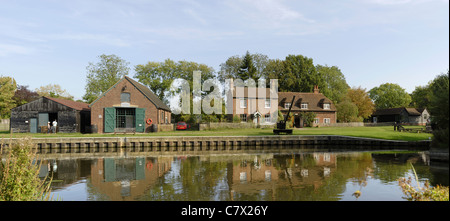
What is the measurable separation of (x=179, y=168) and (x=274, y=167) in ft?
19.4

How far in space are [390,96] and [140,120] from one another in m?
75.4

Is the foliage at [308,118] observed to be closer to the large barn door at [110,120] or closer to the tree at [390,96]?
the large barn door at [110,120]

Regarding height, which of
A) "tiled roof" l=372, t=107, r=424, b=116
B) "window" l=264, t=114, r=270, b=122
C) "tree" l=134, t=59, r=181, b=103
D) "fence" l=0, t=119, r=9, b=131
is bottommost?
"fence" l=0, t=119, r=9, b=131

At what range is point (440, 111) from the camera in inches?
180

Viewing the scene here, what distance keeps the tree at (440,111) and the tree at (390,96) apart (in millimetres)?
92361

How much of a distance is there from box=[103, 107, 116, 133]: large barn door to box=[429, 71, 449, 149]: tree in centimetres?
4068

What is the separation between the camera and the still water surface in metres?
11.4

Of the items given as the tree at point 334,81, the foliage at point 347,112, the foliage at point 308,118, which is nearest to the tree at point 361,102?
the tree at point 334,81

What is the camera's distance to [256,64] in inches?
2825

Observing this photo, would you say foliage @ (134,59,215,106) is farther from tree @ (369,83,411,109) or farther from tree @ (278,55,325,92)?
tree @ (369,83,411,109)

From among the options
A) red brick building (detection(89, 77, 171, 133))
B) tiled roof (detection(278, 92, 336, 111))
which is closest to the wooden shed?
red brick building (detection(89, 77, 171, 133))

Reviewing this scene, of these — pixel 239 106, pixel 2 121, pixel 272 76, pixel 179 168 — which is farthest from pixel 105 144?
pixel 272 76
